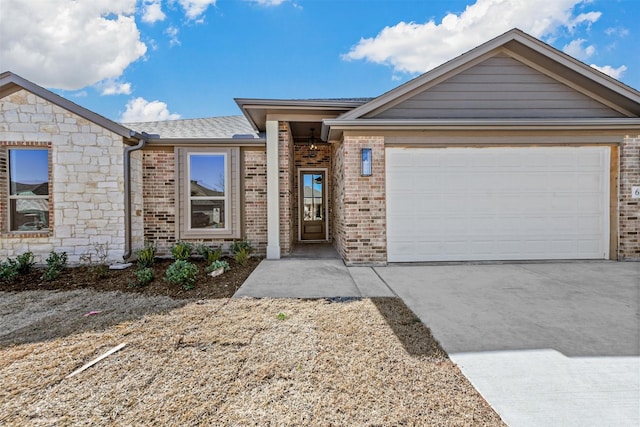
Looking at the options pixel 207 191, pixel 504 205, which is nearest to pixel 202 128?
pixel 207 191

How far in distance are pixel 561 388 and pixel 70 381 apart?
3607mm

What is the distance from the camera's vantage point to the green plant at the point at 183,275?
4.66 m

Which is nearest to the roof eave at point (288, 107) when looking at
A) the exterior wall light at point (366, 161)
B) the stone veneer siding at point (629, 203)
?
the exterior wall light at point (366, 161)

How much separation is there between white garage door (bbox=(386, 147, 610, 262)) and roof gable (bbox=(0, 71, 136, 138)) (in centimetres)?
607

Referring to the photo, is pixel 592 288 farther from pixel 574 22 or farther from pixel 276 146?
pixel 574 22

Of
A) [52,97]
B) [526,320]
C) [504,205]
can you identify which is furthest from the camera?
[504,205]

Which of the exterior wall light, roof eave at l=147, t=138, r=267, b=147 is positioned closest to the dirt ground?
the exterior wall light

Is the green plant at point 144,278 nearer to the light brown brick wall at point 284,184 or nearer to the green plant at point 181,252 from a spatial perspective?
the green plant at point 181,252

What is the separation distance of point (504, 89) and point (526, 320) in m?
5.21

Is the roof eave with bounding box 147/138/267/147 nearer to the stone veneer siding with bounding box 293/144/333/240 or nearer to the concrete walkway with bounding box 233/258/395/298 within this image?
the stone veneer siding with bounding box 293/144/333/240

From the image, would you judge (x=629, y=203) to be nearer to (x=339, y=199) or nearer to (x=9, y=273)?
(x=339, y=199)

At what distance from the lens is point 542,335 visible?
2.91 m

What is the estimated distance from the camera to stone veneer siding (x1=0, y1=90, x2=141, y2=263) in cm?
615

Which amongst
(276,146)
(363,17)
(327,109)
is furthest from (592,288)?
(363,17)
